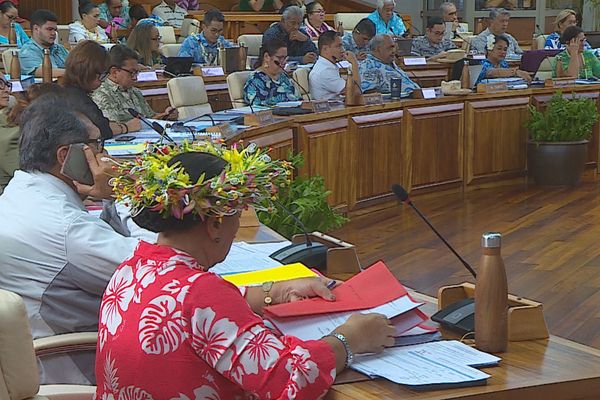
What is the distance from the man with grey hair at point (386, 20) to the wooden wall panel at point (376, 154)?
414 cm

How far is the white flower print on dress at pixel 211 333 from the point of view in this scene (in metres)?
1.53

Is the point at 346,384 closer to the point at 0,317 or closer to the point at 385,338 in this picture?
the point at 385,338

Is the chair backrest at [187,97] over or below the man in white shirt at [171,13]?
below

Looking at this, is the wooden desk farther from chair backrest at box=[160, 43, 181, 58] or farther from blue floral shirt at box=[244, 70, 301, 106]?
chair backrest at box=[160, 43, 181, 58]

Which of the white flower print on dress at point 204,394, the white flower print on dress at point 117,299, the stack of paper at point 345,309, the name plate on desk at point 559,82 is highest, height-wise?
the white flower print on dress at point 117,299

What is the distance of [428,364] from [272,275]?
561 millimetres

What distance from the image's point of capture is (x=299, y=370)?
155cm

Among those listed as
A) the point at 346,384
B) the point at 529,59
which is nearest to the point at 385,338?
the point at 346,384

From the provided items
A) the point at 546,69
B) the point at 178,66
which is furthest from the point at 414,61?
the point at 178,66

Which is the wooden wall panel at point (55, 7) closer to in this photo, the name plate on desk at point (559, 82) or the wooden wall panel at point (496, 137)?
the name plate on desk at point (559, 82)

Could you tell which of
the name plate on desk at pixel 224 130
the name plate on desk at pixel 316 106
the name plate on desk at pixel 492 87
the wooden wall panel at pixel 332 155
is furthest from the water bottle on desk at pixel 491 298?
the name plate on desk at pixel 492 87

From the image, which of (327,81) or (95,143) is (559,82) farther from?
(95,143)

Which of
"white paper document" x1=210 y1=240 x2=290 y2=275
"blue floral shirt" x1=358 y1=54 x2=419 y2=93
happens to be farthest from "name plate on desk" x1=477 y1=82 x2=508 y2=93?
"white paper document" x1=210 y1=240 x2=290 y2=275

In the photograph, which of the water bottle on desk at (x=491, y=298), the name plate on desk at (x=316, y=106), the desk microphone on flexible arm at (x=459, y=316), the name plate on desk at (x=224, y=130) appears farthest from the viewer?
the name plate on desk at (x=316, y=106)
